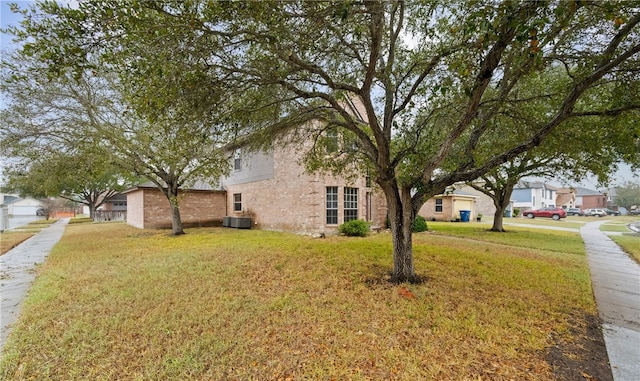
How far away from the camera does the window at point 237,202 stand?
706 inches

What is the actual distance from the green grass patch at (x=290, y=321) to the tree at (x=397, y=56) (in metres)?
1.47

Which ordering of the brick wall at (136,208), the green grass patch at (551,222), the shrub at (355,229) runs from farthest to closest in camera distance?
the green grass patch at (551,222), the brick wall at (136,208), the shrub at (355,229)

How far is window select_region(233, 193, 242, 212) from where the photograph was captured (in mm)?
17938

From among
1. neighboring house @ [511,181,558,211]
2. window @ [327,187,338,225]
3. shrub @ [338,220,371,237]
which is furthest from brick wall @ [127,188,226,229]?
neighboring house @ [511,181,558,211]

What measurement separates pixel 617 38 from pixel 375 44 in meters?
3.01

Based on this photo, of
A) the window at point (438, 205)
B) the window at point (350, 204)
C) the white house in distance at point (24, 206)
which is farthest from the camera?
the white house in distance at point (24, 206)

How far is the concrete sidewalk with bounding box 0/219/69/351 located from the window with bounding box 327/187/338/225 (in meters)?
9.94

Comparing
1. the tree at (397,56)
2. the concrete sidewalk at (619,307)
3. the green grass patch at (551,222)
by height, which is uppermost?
the tree at (397,56)

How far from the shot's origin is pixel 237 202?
59.6 ft

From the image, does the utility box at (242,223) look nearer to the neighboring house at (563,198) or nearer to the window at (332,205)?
the window at (332,205)

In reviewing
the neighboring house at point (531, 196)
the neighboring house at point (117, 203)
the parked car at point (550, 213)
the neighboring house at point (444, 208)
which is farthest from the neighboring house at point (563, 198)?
the neighboring house at point (117, 203)

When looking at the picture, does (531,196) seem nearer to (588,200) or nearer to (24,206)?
(588,200)

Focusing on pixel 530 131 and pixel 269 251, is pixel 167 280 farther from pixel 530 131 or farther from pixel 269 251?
pixel 530 131

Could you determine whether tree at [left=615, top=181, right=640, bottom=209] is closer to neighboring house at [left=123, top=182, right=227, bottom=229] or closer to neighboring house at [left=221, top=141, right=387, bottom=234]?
neighboring house at [left=221, top=141, right=387, bottom=234]
